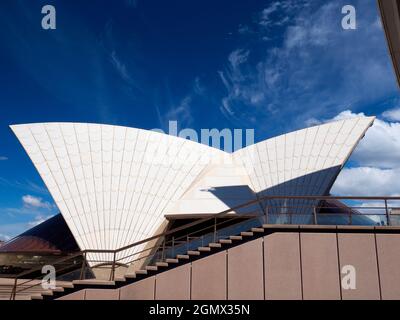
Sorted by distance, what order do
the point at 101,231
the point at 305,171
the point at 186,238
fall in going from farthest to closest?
1. the point at 305,171
2. the point at 101,231
3. the point at 186,238

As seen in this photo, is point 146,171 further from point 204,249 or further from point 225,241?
point 225,241

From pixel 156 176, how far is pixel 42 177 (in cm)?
587

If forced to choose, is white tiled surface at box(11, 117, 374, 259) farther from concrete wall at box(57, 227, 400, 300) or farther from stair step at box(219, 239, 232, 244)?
stair step at box(219, 239, 232, 244)

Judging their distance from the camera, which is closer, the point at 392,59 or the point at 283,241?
the point at 392,59

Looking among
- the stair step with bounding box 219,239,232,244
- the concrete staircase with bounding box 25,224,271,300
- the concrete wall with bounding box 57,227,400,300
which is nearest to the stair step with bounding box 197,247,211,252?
the concrete staircase with bounding box 25,224,271,300

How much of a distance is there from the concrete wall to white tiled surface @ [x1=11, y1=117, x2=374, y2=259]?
7867 mm

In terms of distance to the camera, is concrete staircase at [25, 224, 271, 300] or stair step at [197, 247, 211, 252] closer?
concrete staircase at [25, 224, 271, 300]

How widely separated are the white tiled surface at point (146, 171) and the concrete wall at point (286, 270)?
7867mm

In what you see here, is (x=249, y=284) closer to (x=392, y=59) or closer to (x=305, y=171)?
(x=392, y=59)

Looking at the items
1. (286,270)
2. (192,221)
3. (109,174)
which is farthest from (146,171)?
(286,270)

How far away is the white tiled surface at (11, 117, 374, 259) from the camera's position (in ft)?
56.7

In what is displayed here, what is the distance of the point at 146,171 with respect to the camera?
19312 millimetres
